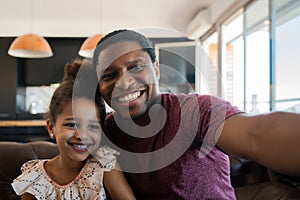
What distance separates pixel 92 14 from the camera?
17.6ft

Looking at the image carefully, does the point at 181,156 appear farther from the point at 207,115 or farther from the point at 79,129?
the point at 79,129

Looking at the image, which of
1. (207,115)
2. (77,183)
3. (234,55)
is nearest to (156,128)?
(207,115)

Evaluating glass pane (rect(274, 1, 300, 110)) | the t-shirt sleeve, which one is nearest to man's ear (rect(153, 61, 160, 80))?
the t-shirt sleeve

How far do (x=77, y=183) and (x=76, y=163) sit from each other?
3.1 inches

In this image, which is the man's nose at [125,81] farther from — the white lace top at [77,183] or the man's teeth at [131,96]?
the white lace top at [77,183]

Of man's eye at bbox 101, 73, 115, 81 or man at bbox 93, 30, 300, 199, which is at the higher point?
man's eye at bbox 101, 73, 115, 81

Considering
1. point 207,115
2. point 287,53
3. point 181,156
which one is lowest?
point 181,156

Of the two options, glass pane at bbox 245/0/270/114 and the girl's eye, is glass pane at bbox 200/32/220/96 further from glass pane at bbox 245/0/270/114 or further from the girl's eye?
glass pane at bbox 245/0/270/114

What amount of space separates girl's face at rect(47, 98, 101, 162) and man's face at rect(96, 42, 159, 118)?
12 cm

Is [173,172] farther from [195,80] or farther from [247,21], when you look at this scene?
[247,21]

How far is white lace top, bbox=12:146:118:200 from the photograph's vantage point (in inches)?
43.6

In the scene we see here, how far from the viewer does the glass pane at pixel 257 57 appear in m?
3.54

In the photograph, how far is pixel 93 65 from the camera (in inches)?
44.7

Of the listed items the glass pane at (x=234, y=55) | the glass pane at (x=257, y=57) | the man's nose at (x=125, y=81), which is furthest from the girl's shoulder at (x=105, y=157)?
the glass pane at (x=234, y=55)
